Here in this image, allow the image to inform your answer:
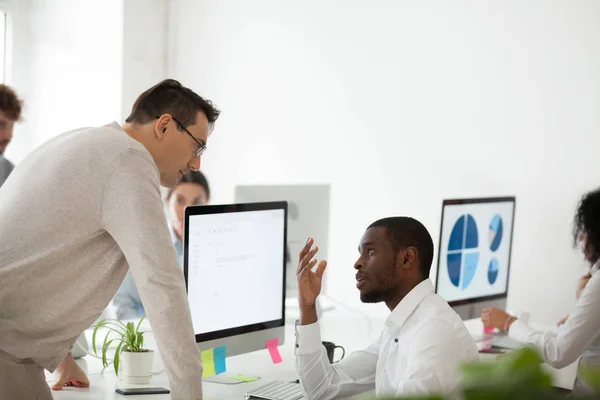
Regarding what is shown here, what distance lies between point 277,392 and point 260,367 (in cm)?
38

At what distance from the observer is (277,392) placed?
2170 mm

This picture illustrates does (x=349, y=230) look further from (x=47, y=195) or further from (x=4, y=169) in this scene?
(x=47, y=195)

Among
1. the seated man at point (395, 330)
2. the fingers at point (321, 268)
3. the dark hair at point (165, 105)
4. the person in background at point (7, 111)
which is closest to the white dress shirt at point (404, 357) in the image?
the seated man at point (395, 330)

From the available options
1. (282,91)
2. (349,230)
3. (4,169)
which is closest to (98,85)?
(282,91)

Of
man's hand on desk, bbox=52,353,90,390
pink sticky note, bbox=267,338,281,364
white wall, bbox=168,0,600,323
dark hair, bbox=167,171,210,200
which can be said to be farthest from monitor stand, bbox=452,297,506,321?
man's hand on desk, bbox=52,353,90,390

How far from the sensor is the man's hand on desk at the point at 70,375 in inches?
85.4

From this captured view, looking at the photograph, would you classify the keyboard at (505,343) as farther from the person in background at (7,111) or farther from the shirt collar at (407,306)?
the person in background at (7,111)

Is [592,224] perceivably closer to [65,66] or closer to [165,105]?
[165,105]

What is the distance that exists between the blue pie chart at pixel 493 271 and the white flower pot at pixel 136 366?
5.47ft

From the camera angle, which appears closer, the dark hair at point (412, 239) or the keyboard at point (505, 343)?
the dark hair at point (412, 239)

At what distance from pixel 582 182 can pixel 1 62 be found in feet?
10.8

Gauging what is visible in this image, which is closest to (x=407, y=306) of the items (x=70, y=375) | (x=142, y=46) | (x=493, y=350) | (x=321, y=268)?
(x=321, y=268)

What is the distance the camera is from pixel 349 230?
171 inches

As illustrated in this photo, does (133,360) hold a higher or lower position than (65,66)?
lower
